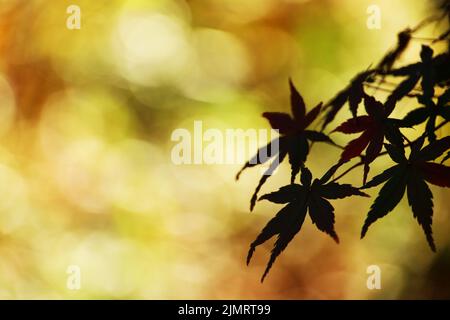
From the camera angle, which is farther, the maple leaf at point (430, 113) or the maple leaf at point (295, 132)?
the maple leaf at point (295, 132)

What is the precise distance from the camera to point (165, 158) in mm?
2248

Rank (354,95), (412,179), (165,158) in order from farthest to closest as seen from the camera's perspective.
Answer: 1. (165,158)
2. (354,95)
3. (412,179)

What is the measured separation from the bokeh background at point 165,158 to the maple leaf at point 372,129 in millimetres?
1626

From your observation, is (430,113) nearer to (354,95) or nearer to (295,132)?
(354,95)

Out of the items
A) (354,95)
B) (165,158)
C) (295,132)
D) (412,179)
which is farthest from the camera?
(165,158)

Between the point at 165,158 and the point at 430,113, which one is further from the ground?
the point at 165,158

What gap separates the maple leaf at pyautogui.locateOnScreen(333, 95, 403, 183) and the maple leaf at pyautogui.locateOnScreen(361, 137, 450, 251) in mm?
26

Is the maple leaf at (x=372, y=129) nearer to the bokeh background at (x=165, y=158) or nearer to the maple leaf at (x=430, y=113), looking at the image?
the maple leaf at (x=430, y=113)

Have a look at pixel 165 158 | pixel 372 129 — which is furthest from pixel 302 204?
pixel 165 158

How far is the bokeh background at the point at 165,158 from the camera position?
2.25 meters

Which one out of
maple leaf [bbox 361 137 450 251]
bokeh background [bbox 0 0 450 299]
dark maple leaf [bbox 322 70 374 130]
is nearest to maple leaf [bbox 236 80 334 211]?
dark maple leaf [bbox 322 70 374 130]

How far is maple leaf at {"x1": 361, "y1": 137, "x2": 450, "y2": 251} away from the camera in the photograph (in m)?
0.50

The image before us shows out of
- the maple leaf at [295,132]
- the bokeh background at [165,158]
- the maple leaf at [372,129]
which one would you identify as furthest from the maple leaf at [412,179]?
the bokeh background at [165,158]

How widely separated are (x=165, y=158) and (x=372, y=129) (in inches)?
68.2
